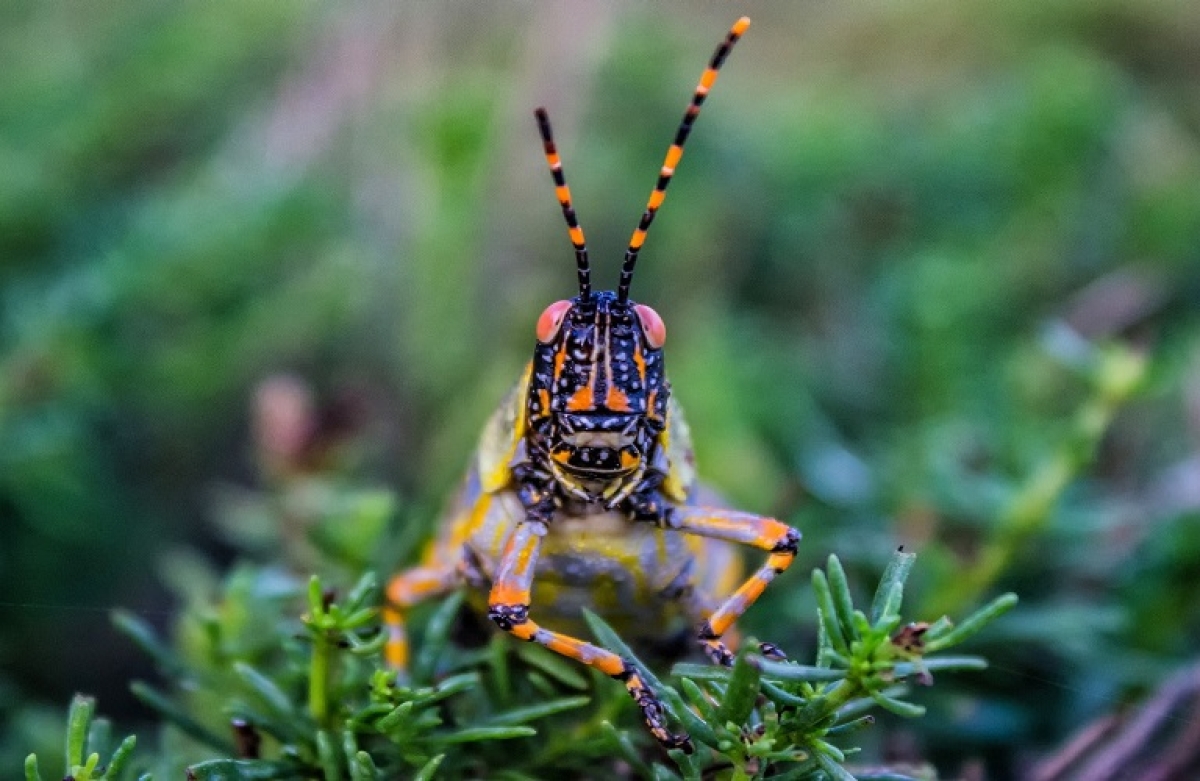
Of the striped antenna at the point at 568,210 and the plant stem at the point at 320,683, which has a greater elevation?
the striped antenna at the point at 568,210

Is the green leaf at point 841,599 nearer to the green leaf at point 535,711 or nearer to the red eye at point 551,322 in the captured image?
the green leaf at point 535,711

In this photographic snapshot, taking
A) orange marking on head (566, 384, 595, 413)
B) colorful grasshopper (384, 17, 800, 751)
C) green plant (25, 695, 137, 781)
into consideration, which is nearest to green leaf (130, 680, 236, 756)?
green plant (25, 695, 137, 781)

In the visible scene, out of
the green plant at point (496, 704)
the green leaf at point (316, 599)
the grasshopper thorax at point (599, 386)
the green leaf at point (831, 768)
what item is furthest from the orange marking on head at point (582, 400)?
the green leaf at point (831, 768)

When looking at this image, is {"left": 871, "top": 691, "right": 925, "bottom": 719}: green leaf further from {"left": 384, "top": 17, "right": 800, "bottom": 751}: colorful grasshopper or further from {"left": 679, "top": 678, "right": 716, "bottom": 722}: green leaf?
{"left": 384, "top": 17, "right": 800, "bottom": 751}: colorful grasshopper

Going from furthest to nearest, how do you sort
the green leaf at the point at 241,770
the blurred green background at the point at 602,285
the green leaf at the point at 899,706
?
1. the blurred green background at the point at 602,285
2. the green leaf at the point at 241,770
3. the green leaf at the point at 899,706

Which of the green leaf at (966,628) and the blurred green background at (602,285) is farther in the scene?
the blurred green background at (602,285)

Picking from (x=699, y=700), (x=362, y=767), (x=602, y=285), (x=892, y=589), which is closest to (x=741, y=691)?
(x=699, y=700)

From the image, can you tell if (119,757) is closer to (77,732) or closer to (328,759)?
(77,732)
